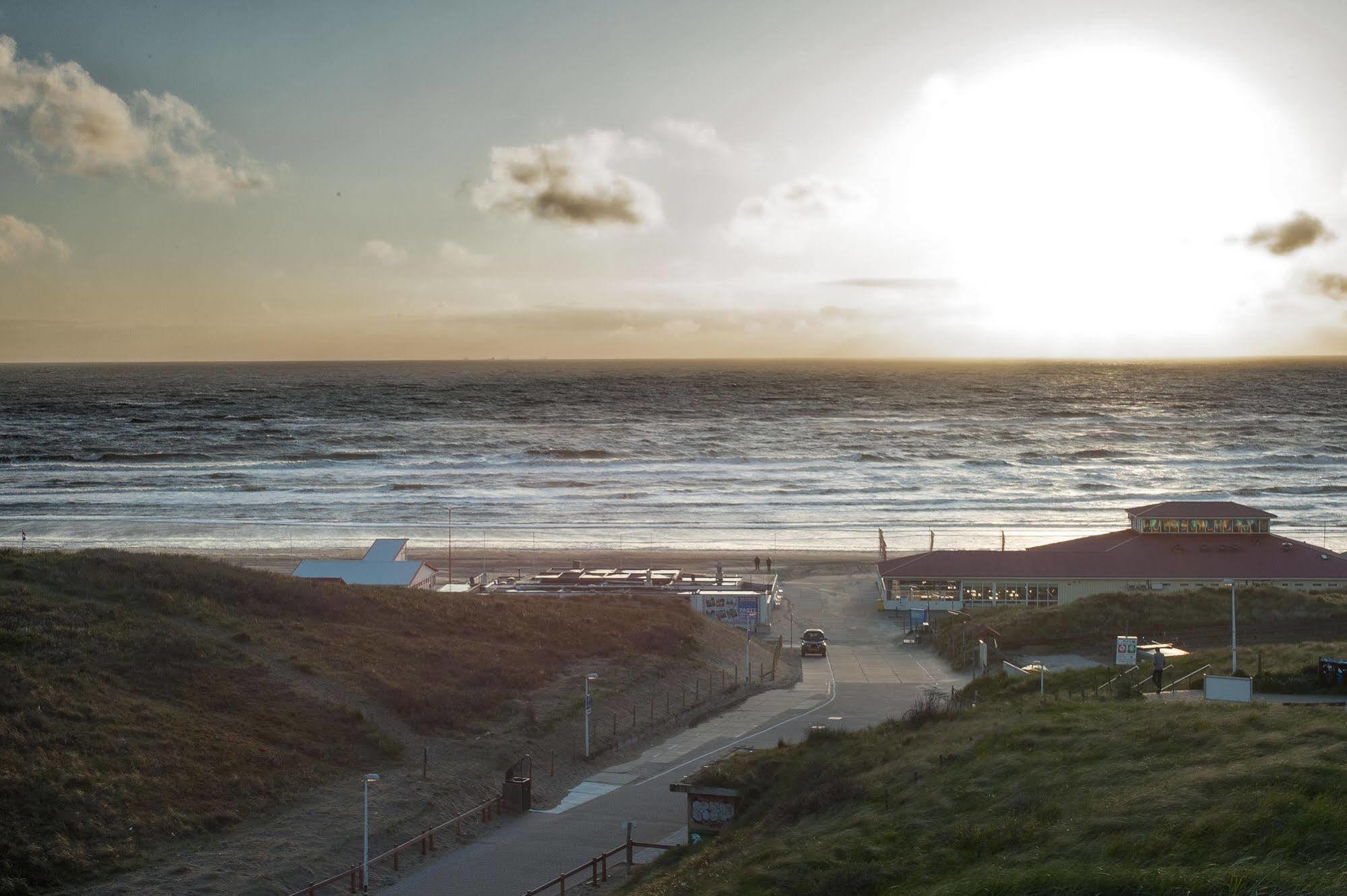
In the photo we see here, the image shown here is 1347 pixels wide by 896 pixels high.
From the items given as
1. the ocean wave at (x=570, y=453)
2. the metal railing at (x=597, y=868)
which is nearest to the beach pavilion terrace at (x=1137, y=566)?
the metal railing at (x=597, y=868)

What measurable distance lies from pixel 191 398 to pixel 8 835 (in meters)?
172

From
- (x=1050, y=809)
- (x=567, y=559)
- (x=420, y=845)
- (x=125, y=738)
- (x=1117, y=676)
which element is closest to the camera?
(x=1050, y=809)

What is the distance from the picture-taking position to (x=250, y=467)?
313 feet

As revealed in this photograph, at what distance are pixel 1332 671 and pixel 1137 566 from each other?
25433 mm

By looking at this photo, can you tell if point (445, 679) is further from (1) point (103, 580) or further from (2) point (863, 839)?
(2) point (863, 839)

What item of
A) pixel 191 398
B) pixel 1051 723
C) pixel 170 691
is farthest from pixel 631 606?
pixel 191 398

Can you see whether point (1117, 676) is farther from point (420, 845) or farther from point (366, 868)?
point (366, 868)

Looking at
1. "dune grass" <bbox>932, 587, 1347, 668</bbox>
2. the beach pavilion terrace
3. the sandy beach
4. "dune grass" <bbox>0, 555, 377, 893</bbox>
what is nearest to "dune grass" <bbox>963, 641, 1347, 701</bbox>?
"dune grass" <bbox>932, 587, 1347, 668</bbox>

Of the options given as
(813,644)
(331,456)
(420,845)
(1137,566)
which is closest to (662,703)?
(813,644)

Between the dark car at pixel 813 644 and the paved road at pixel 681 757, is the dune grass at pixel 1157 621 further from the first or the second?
the dark car at pixel 813 644

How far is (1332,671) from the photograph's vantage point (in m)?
23.5

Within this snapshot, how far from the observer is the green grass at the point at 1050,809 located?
12719 mm

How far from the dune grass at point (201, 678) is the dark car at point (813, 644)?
436 centimetres

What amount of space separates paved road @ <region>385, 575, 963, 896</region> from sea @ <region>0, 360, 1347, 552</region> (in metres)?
20.8
